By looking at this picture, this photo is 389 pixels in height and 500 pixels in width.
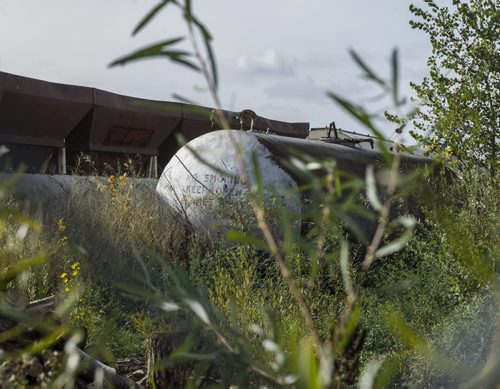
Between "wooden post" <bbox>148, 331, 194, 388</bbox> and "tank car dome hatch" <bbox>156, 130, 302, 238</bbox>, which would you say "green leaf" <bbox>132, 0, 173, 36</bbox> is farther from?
"tank car dome hatch" <bbox>156, 130, 302, 238</bbox>

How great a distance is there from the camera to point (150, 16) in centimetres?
108

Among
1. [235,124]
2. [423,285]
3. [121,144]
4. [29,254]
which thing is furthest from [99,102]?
[423,285]

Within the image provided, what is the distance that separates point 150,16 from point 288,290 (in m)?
4.94

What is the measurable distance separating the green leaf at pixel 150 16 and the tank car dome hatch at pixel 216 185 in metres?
6.58

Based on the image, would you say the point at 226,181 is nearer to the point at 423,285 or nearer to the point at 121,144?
the point at 423,285

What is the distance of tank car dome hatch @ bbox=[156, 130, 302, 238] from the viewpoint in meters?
8.19

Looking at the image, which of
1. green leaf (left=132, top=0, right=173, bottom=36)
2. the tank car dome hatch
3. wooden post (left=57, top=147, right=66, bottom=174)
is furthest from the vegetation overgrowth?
wooden post (left=57, top=147, right=66, bottom=174)

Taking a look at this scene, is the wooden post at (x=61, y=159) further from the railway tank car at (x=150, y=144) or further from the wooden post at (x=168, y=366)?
the wooden post at (x=168, y=366)

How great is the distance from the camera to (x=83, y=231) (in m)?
8.56

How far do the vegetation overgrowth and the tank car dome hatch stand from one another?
0.20 meters

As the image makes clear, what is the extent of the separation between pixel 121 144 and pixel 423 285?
9298mm

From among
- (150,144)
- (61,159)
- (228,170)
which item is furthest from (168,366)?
(150,144)

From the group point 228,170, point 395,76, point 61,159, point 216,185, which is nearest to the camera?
point 395,76

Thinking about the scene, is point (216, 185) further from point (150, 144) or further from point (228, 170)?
point (150, 144)
